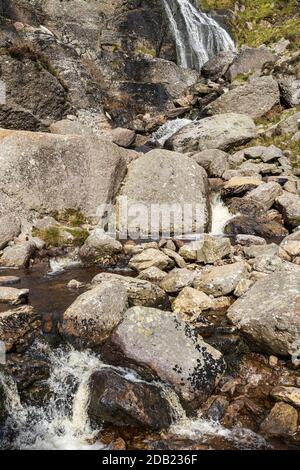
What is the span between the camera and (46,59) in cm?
2767

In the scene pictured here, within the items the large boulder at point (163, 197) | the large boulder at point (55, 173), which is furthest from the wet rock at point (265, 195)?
the large boulder at point (55, 173)

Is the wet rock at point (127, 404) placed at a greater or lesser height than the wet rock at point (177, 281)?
greater

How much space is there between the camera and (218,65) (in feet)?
112

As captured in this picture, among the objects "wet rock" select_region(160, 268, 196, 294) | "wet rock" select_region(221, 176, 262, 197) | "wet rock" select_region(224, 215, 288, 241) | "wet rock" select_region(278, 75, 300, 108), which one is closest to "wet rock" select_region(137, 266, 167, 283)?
"wet rock" select_region(160, 268, 196, 294)

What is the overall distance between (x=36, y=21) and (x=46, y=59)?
24.6 feet

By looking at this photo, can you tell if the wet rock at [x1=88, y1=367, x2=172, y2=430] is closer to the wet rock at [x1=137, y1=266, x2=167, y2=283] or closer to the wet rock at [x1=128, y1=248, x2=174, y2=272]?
the wet rock at [x1=137, y1=266, x2=167, y2=283]

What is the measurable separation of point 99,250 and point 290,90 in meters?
19.9

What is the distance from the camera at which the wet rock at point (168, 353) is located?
7504mm

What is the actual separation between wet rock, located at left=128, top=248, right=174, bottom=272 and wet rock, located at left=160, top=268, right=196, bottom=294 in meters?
0.93

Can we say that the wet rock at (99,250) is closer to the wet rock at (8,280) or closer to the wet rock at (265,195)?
the wet rock at (8,280)

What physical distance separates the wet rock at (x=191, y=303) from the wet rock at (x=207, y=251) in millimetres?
2433

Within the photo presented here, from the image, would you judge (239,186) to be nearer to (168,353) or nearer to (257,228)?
(257,228)

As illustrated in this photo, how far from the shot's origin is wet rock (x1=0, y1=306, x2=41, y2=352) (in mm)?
8250
